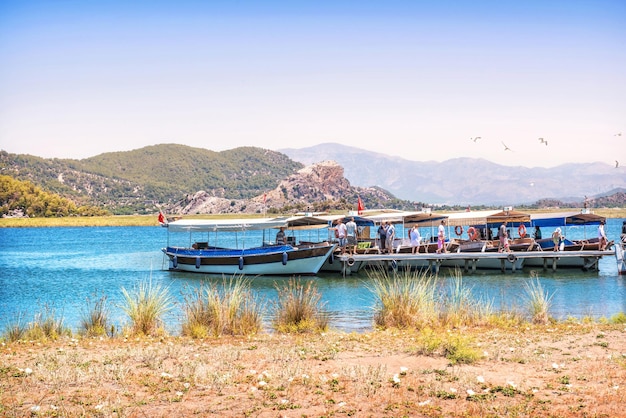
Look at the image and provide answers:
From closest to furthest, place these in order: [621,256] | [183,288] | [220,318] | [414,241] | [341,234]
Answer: [220,318], [183,288], [621,256], [414,241], [341,234]

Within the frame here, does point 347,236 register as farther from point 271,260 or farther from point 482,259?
point 482,259

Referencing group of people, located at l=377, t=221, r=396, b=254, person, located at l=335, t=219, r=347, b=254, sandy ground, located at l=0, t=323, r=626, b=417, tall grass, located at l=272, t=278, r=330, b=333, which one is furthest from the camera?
person, located at l=335, t=219, r=347, b=254

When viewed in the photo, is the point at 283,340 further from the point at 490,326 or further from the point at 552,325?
the point at 552,325

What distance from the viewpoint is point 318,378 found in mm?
10195

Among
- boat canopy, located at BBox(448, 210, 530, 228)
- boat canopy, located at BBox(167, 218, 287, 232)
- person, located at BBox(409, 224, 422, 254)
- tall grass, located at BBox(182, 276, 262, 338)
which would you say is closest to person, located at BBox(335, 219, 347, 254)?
boat canopy, located at BBox(167, 218, 287, 232)

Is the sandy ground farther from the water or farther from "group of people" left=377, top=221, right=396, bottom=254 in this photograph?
"group of people" left=377, top=221, right=396, bottom=254

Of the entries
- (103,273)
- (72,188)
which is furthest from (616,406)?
(72,188)

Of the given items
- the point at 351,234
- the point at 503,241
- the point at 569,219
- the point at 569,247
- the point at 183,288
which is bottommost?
the point at 183,288

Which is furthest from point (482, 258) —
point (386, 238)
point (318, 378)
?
point (318, 378)

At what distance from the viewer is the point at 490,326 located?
50.7 feet

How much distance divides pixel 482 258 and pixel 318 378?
28.5 meters

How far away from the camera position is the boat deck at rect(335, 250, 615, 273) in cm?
3644

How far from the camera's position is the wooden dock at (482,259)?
36.5 meters

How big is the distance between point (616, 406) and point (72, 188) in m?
192
